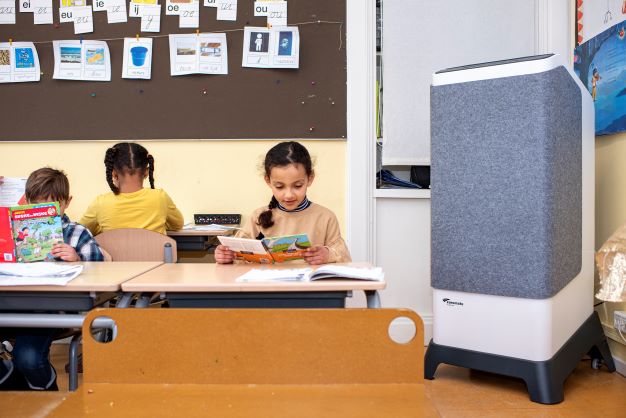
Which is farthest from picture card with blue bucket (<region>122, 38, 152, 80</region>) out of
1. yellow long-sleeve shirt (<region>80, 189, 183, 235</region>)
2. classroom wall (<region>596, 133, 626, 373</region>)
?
classroom wall (<region>596, 133, 626, 373</region>)

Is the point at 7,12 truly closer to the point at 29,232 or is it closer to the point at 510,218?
the point at 29,232

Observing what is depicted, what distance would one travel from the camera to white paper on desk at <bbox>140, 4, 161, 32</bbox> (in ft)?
10.3

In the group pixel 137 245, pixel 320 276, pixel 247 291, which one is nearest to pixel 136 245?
pixel 137 245

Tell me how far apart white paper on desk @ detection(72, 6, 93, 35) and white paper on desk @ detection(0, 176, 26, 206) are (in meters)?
0.93

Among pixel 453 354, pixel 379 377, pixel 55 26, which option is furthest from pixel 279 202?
pixel 55 26

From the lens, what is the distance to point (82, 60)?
3166 mm

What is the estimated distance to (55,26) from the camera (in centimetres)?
318

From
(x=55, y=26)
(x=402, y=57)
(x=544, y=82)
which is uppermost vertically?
(x=55, y=26)

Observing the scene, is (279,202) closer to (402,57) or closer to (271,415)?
(402,57)

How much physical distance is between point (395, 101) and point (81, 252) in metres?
1.85

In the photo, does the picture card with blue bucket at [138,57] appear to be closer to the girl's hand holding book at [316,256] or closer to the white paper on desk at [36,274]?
the white paper on desk at [36,274]

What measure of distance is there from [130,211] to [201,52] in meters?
1.05

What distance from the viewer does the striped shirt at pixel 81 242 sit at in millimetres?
2174

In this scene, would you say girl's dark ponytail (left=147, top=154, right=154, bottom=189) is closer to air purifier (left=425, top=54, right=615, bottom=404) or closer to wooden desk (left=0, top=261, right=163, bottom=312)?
wooden desk (left=0, top=261, right=163, bottom=312)
